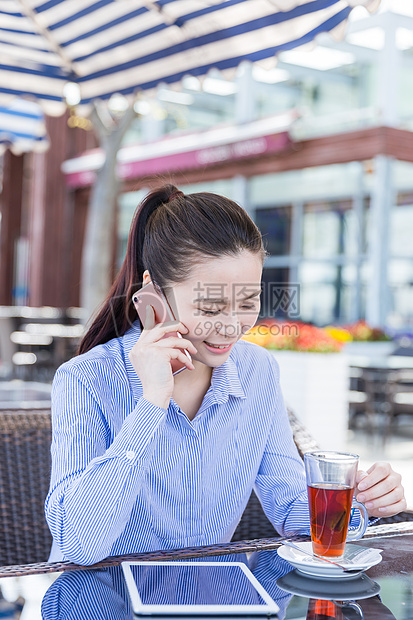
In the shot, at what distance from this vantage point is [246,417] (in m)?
1.60

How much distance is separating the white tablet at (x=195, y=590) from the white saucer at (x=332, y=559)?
76 mm

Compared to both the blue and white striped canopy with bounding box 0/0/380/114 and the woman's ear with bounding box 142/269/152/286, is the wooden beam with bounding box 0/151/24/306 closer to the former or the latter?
the blue and white striped canopy with bounding box 0/0/380/114

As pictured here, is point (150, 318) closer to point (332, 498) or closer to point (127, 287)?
point (127, 287)

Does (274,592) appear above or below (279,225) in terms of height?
below

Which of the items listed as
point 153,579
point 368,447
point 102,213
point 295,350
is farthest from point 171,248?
point 368,447

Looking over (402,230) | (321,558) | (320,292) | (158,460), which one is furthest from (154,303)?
(320,292)

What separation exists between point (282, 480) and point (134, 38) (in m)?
2.46

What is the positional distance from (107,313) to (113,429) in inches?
11.7

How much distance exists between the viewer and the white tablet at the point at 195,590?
36.6 inches

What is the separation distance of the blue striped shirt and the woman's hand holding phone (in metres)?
0.03

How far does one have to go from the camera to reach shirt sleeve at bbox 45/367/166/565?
47.8 inches

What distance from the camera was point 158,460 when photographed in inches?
56.6

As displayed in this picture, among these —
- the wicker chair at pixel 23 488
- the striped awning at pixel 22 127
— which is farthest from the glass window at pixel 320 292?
the wicker chair at pixel 23 488

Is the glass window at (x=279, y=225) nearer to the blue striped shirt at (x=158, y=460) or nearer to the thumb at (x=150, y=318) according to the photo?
the blue striped shirt at (x=158, y=460)
